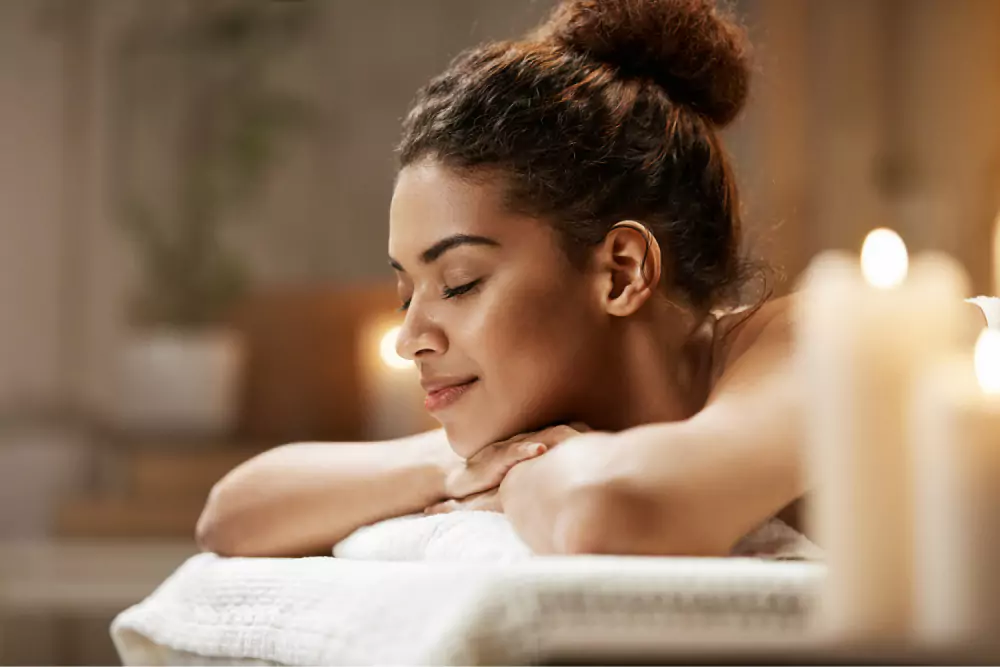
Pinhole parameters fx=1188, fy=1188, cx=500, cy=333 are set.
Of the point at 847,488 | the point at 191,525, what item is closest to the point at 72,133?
the point at 191,525

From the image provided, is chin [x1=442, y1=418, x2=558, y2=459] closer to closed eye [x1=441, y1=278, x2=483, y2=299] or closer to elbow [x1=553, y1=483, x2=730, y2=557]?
closed eye [x1=441, y1=278, x2=483, y2=299]

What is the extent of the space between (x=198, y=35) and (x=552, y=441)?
7.72 feet

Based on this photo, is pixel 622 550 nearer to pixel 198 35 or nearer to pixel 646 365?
pixel 646 365

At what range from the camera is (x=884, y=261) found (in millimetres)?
464

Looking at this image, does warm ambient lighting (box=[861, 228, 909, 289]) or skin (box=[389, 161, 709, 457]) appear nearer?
warm ambient lighting (box=[861, 228, 909, 289])

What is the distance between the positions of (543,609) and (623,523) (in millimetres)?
161

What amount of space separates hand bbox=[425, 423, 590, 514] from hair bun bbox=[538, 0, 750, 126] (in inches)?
10.2

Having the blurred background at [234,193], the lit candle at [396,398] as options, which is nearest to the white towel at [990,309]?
the lit candle at [396,398]

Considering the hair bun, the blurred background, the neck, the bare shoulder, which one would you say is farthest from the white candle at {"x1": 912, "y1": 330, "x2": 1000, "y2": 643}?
the blurred background

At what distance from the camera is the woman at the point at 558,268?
0.73m

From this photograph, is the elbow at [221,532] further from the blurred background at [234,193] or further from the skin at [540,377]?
the blurred background at [234,193]

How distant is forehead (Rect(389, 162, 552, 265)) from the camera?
74 centimetres

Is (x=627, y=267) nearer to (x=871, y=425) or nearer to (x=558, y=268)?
(x=558, y=268)

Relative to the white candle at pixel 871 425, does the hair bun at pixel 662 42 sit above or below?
above
